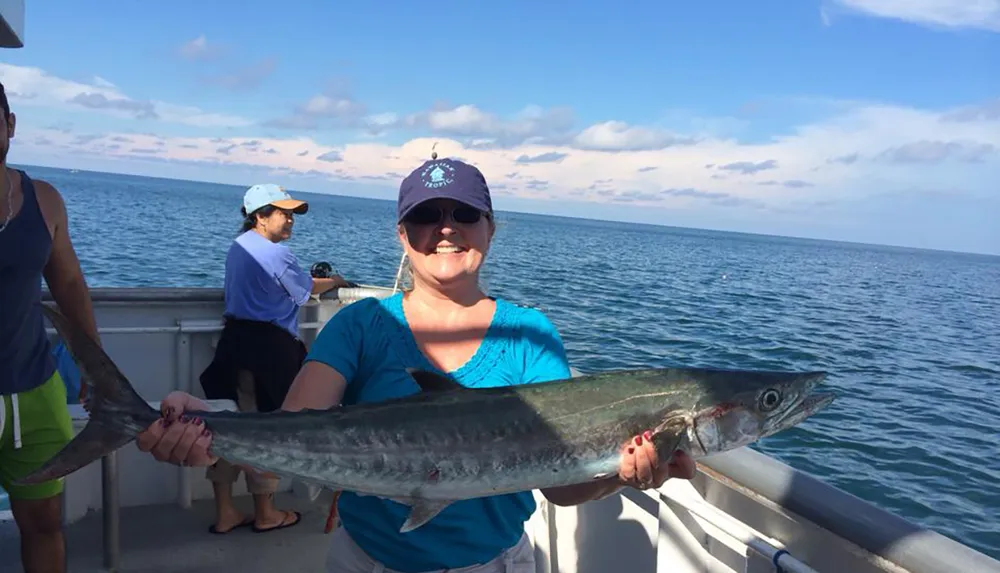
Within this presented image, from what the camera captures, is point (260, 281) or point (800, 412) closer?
point (800, 412)

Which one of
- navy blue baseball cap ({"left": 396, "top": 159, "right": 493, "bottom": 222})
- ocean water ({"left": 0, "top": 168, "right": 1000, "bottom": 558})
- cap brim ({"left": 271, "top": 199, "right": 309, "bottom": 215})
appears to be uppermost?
navy blue baseball cap ({"left": 396, "top": 159, "right": 493, "bottom": 222})

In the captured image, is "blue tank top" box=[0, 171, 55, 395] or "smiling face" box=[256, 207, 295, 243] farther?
"smiling face" box=[256, 207, 295, 243]

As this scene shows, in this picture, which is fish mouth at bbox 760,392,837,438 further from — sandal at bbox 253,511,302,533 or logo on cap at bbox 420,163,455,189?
sandal at bbox 253,511,302,533

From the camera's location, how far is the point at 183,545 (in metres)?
4.27

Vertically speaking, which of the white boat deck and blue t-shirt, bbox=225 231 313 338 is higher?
blue t-shirt, bbox=225 231 313 338

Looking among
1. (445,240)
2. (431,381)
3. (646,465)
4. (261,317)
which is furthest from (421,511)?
(261,317)

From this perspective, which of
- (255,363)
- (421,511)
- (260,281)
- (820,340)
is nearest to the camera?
(421,511)

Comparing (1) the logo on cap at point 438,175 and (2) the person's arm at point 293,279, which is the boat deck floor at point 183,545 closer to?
(2) the person's arm at point 293,279

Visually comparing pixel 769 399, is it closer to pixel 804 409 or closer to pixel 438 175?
pixel 804 409

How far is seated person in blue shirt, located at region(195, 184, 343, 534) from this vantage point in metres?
4.82

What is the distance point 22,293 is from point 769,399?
2895mm

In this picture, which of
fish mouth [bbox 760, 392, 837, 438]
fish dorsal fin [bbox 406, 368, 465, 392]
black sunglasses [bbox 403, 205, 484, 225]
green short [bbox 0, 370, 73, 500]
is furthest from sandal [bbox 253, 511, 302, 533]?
fish mouth [bbox 760, 392, 837, 438]

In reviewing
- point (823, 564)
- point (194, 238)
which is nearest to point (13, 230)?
point (823, 564)

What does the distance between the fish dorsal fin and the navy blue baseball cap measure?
528 mm
